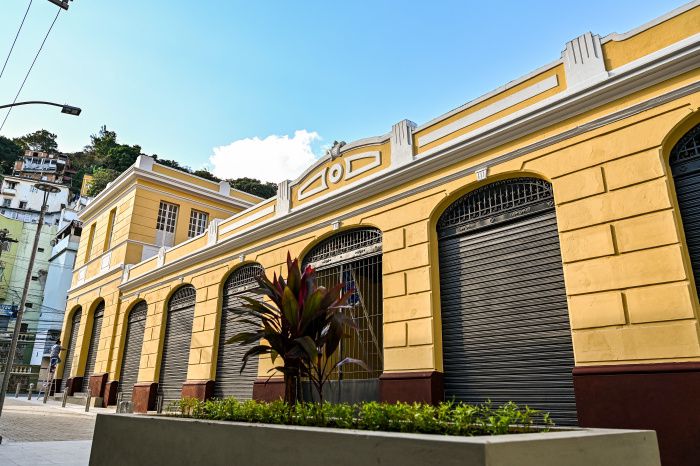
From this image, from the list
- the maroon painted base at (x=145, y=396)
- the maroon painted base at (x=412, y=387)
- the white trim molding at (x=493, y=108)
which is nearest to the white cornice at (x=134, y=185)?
the maroon painted base at (x=145, y=396)

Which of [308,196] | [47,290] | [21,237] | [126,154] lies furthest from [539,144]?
[21,237]

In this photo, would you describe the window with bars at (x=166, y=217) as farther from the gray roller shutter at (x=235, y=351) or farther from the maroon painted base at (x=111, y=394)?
the gray roller shutter at (x=235, y=351)

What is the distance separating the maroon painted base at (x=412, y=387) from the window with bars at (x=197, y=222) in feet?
51.5

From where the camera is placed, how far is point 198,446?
4652mm

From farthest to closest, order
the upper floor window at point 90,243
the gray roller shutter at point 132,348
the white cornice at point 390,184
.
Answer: the upper floor window at point 90,243
the gray roller shutter at point 132,348
the white cornice at point 390,184

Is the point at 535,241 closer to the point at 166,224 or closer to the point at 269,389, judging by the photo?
the point at 269,389

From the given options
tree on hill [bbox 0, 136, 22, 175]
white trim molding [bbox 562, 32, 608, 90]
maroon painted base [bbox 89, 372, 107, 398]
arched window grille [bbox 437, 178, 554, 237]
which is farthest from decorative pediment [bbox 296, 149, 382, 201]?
tree on hill [bbox 0, 136, 22, 175]

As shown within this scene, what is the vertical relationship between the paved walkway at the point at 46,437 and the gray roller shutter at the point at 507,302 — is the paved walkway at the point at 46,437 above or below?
below

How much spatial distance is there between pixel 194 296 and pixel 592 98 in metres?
12.6

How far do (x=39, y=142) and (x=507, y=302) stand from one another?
3221 inches

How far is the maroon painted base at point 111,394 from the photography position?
18172 mm

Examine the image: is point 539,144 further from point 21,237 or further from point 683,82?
point 21,237

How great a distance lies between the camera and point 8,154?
66.6 metres

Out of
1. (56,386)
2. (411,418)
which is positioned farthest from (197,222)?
(411,418)
